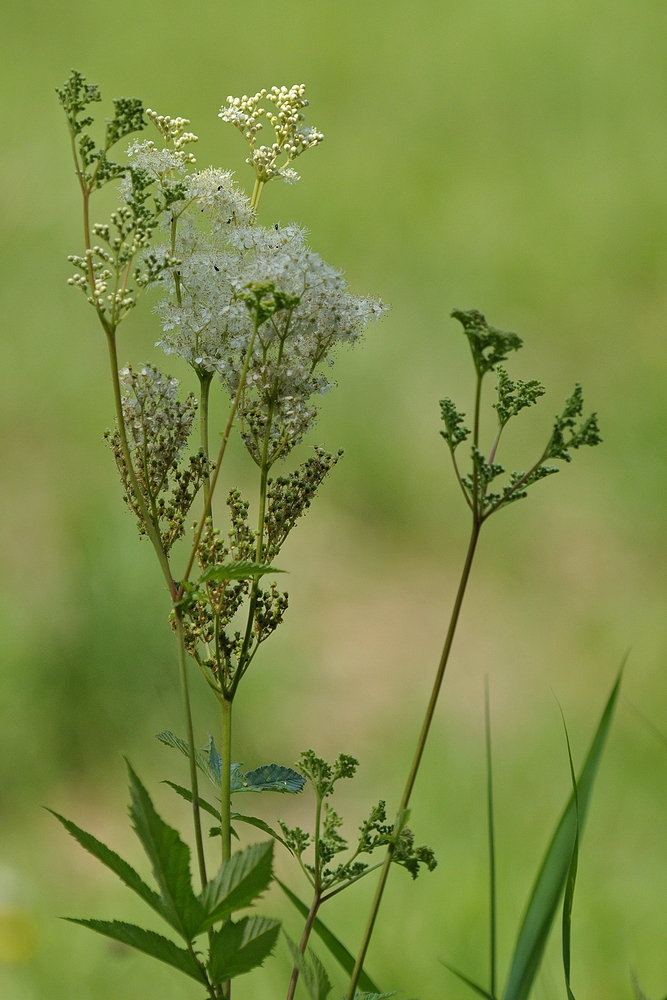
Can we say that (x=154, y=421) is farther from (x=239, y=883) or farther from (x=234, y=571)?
(x=239, y=883)

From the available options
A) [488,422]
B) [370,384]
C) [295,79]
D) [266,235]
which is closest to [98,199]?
[295,79]

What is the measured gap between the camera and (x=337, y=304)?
66 centimetres

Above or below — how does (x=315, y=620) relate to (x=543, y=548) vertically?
below

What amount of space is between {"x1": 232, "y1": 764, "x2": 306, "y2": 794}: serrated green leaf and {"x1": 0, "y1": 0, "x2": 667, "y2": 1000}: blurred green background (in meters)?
0.60

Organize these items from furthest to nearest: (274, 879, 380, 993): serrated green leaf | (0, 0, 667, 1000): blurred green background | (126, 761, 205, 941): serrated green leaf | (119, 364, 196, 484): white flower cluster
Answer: (0, 0, 667, 1000): blurred green background → (274, 879, 380, 993): serrated green leaf → (119, 364, 196, 484): white flower cluster → (126, 761, 205, 941): serrated green leaf

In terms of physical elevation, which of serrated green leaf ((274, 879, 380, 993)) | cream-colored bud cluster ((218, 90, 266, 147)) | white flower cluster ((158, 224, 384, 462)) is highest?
cream-colored bud cluster ((218, 90, 266, 147))

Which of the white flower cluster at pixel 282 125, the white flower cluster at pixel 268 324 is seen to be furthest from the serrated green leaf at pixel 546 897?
the white flower cluster at pixel 282 125

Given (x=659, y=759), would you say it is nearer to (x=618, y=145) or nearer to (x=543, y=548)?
(x=543, y=548)

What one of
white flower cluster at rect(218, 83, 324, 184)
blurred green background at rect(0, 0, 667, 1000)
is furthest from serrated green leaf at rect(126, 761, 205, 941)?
blurred green background at rect(0, 0, 667, 1000)

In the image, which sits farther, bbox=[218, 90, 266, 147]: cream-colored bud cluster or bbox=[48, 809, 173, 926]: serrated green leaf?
bbox=[218, 90, 266, 147]: cream-colored bud cluster

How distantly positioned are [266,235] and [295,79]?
3.78 meters

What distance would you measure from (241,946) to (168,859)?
67 millimetres

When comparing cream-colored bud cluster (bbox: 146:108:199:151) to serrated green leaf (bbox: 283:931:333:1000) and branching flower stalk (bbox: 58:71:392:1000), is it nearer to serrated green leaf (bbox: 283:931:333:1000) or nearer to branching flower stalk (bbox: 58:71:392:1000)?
branching flower stalk (bbox: 58:71:392:1000)

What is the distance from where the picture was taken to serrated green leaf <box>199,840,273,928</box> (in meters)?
0.56
